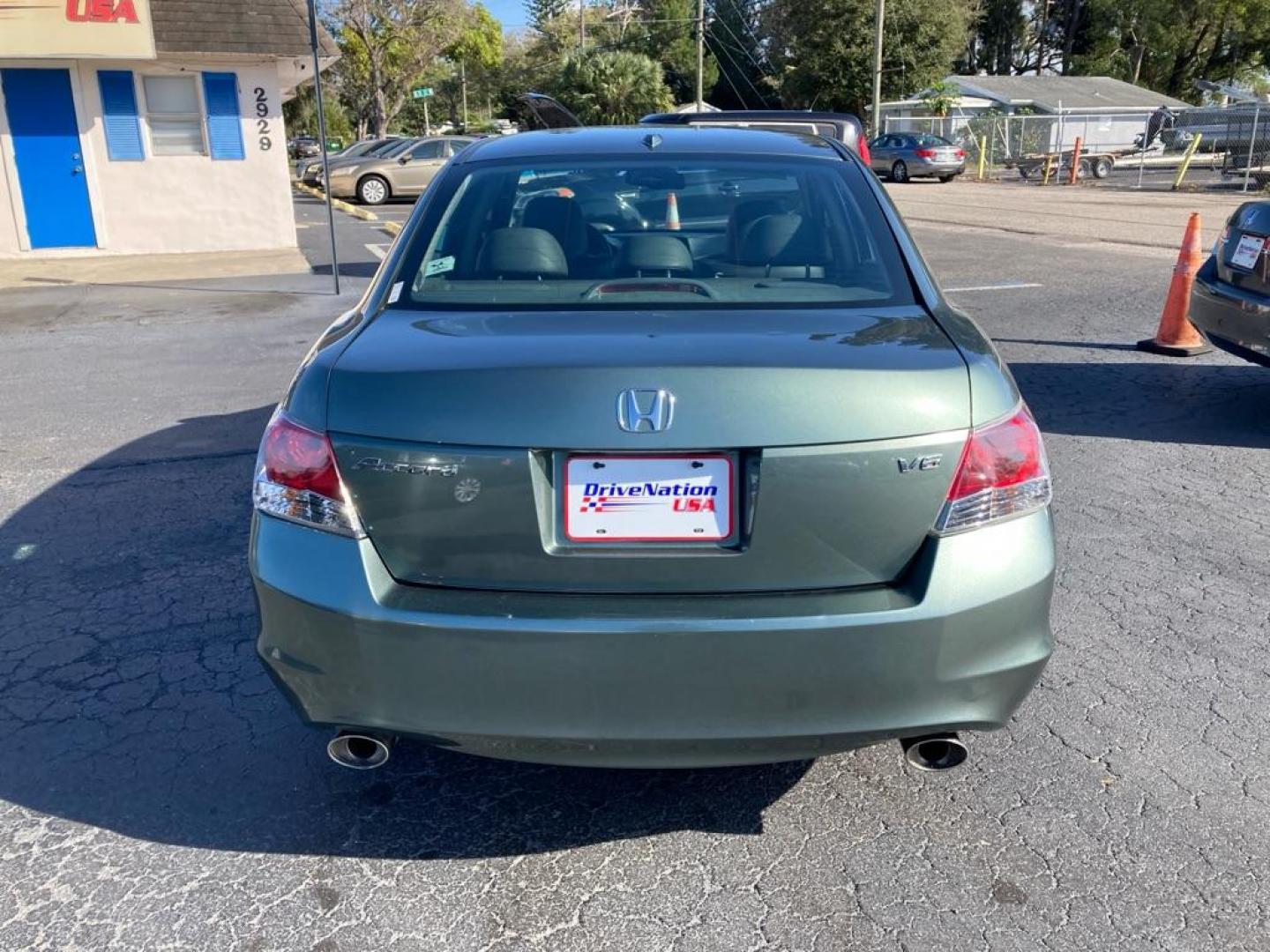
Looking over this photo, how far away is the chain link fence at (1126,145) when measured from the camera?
2905 centimetres

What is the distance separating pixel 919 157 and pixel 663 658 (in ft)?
112

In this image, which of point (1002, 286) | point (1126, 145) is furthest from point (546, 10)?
point (1002, 286)

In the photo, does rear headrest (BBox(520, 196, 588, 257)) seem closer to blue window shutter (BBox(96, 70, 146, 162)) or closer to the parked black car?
the parked black car

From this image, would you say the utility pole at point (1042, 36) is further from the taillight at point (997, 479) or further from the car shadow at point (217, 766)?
the taillight at point (997, 479)

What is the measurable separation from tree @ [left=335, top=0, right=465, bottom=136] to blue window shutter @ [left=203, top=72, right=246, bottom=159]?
28598mm

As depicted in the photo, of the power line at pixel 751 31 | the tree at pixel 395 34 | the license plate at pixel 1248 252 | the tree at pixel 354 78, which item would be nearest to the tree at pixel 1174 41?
the power line at pixel 751 31

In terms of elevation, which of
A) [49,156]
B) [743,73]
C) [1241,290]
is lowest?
[1241,290]

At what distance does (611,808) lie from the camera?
114 inches

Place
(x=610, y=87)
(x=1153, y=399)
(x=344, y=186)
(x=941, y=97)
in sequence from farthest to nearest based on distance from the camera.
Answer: (x=610, y=87), (x=941, y=97), (x=344, y=186), (x=1153, y=399)

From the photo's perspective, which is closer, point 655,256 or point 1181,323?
point 655,256

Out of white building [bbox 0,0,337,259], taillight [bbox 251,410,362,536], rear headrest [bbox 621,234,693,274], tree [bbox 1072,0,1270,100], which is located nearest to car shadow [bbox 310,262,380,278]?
white building [bbox 0,0,337,259]

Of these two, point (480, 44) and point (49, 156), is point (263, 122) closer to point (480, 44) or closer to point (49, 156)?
point (49, 156)

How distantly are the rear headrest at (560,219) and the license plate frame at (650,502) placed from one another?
120cm

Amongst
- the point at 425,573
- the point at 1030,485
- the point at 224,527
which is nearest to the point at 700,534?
the point at 425,573
